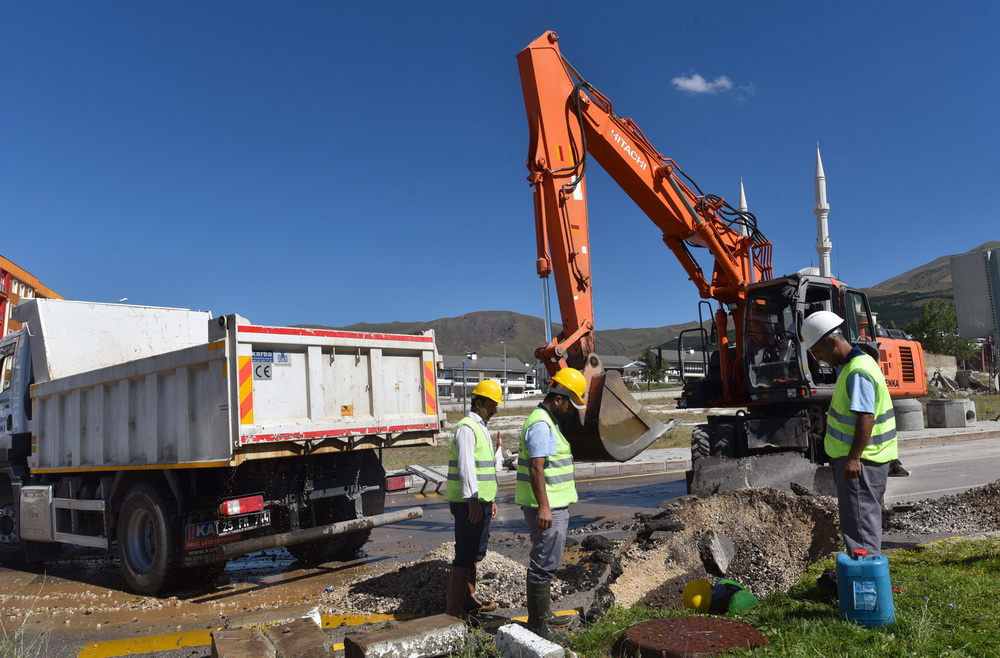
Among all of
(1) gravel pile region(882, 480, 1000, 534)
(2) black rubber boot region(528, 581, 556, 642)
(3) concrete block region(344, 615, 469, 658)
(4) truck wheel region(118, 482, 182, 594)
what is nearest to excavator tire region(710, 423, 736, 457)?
(1) gravel pile region(882, 480, 1000, 534)

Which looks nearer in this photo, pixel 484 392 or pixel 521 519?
pixel 484 392

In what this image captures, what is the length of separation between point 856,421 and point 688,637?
1.74 metres

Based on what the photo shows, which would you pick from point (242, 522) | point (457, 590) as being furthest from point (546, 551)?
point (242, 522)

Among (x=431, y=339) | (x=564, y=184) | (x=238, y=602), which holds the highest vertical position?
(x=564, y=184)

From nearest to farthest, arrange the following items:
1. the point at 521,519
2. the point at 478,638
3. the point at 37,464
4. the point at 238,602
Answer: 1. the point at 478,638
2. the point at 238,602
3. the point at 37,464
4. the point at 521,519

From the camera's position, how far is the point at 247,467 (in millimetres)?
6945

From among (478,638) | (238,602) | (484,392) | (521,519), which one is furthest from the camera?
(521,519)

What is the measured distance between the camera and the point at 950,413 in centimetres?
2392

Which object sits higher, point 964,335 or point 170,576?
point 964,335

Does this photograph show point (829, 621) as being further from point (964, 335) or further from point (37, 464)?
point (37, 464)

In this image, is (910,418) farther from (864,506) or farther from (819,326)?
(864,506)

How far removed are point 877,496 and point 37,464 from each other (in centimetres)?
892

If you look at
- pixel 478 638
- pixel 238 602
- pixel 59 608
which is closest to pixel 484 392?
pixel 478 638

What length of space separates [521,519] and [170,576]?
5.04 meters
